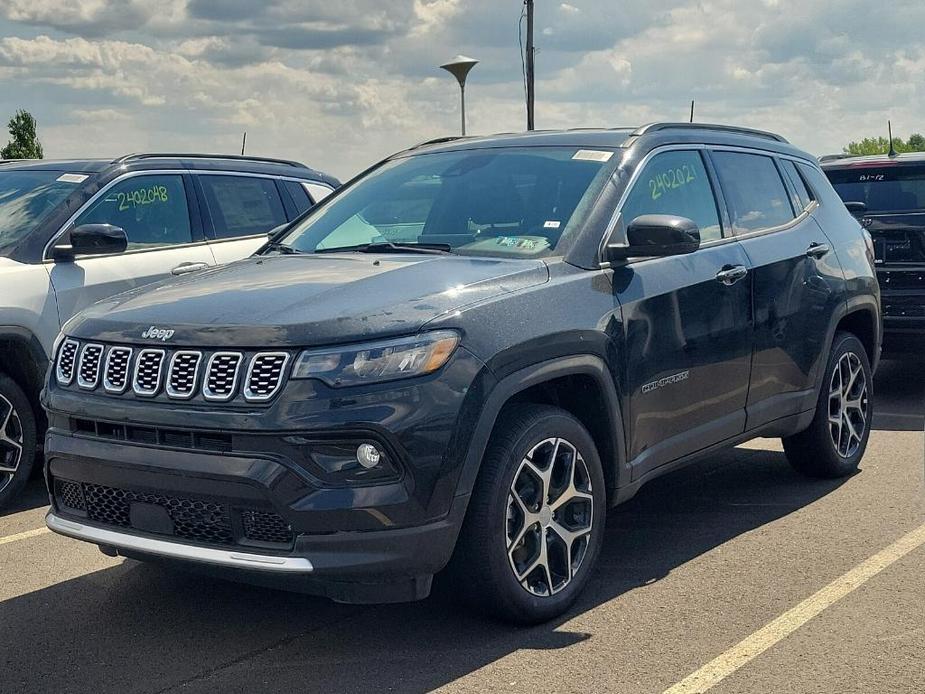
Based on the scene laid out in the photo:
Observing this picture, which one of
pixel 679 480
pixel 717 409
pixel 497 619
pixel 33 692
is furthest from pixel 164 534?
pixel 679 480

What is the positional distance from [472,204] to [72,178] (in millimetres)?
3082

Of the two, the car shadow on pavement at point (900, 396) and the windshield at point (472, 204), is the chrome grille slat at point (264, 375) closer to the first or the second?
the windshield at point (472, 204)

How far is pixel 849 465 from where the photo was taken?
6.91 m

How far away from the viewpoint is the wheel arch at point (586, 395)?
4.48m

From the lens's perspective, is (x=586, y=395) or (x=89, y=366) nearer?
(x=89, y=366)

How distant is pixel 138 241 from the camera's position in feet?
24.6

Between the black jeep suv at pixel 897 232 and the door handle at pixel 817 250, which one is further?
the black jeep suv at pixel 897 232

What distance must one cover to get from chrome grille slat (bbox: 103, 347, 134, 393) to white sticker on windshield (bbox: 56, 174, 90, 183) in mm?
3265

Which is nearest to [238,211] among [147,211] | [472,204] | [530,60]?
[147,211]

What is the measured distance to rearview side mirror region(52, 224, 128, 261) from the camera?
268 inches

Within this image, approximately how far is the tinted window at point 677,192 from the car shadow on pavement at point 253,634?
145 cm

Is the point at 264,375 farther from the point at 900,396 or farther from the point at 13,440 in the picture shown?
the point at 900,396

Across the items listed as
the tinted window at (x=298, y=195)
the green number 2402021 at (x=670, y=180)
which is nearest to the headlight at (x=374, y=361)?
the green number 2402021 at (x=670, y=180)

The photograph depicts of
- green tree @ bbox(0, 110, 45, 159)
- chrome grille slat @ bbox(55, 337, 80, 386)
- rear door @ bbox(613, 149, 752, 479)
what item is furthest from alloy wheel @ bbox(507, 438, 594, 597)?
green tree @ bbox(0, 110, 45, 159)
